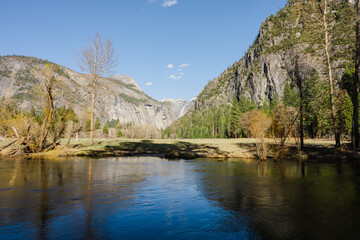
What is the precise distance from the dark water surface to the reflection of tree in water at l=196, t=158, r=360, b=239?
0.02m

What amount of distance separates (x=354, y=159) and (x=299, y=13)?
54.6 feet

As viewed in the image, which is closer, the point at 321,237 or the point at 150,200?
the point at 321,237

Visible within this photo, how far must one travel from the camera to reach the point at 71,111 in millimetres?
27422

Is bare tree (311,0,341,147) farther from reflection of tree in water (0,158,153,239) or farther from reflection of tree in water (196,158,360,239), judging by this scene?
reflection of tree in water (0,158,153,239)

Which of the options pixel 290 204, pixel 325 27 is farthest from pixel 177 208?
pixel 325 27

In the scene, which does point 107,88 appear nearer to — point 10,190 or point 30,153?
point 30,153

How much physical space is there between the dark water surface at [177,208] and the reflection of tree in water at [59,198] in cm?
3

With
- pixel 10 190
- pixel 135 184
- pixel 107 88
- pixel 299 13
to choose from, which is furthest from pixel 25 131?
pixel 299 13

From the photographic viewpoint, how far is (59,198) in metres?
8.73

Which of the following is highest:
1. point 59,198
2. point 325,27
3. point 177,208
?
point 325,27

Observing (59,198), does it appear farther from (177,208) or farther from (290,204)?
(290,204)

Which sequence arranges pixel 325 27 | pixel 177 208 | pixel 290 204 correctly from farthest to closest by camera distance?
pixel 325 27 < pixel 290 204 < pixel 177 208

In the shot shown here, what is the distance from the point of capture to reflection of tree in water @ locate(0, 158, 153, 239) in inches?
248

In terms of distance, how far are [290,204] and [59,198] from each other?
863 cm
